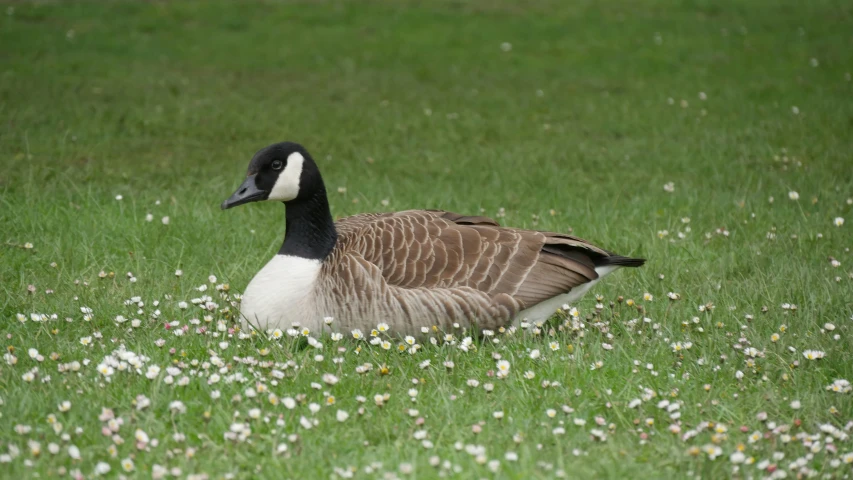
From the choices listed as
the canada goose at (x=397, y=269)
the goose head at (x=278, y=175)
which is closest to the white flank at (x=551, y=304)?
the canada goose at (x=397, y=269)

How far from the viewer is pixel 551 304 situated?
5.57 meters

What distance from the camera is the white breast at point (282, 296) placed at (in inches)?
206

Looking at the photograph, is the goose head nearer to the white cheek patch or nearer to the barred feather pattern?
the white cheek patch

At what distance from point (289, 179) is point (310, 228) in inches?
12.8

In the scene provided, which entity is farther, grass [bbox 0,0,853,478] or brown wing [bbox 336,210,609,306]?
brown wing [bbox 336,210,609,306]

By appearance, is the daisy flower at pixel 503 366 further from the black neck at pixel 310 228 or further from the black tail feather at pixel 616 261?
the black neck at pixel 310 228

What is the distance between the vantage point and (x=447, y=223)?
5.65 m

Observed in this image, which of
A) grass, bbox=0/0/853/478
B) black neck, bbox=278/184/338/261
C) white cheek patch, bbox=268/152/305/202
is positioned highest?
white cheek patch, bbox=268/152/305/202

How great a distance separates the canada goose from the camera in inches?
205

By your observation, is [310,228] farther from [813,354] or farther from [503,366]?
[813,354]

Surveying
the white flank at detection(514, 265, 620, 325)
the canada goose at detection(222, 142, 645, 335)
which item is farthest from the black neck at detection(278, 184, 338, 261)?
the white flank at detection(514, 265, 620, 325)

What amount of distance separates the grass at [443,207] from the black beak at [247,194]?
0.79 m

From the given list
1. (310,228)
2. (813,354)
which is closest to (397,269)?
(310,228)

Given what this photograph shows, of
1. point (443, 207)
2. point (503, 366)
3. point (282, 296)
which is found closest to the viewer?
point (503, 366)
